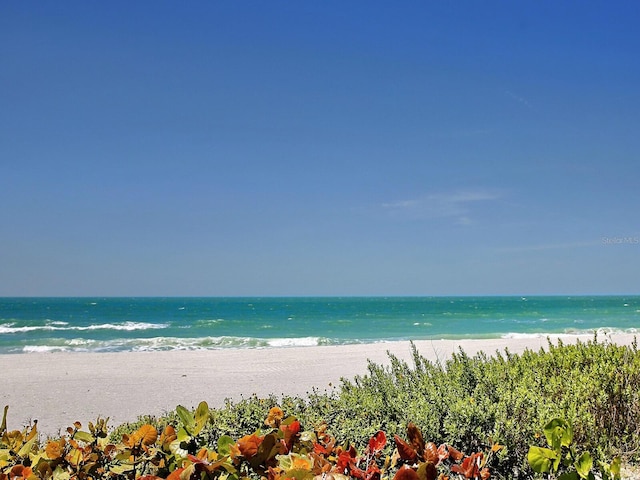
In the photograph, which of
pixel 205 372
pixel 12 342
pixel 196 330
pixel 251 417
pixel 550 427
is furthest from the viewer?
pixel 196 330

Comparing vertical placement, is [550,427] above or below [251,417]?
above

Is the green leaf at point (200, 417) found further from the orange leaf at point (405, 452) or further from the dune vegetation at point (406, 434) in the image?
the orange leaf at point (405, 452)

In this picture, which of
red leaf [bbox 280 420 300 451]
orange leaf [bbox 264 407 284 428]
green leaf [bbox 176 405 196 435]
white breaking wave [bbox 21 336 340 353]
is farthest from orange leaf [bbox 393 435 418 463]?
white breaking wave [bbox 21 336 340 353]

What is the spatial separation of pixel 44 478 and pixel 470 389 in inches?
129

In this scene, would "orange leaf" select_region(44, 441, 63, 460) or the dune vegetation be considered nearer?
the dune vegetation

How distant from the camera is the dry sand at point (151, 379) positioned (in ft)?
33.8

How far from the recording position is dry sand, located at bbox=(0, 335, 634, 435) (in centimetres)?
1031

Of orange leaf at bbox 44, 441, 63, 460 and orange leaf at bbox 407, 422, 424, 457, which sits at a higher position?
orange leaf at bbox 407, 422, 424, 457

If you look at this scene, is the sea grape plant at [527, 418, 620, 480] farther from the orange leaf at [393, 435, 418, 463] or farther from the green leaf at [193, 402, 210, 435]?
the green leaf at [193, 402, 210, 435]

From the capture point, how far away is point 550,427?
4.07ft

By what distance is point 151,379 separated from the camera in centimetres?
1378

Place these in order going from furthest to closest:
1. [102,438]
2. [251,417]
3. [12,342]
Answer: [12,342], [251,417], [102,438]

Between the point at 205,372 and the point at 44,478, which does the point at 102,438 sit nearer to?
the point at 44,478

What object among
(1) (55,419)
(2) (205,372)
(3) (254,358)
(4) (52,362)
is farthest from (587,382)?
(4) (52,362)
